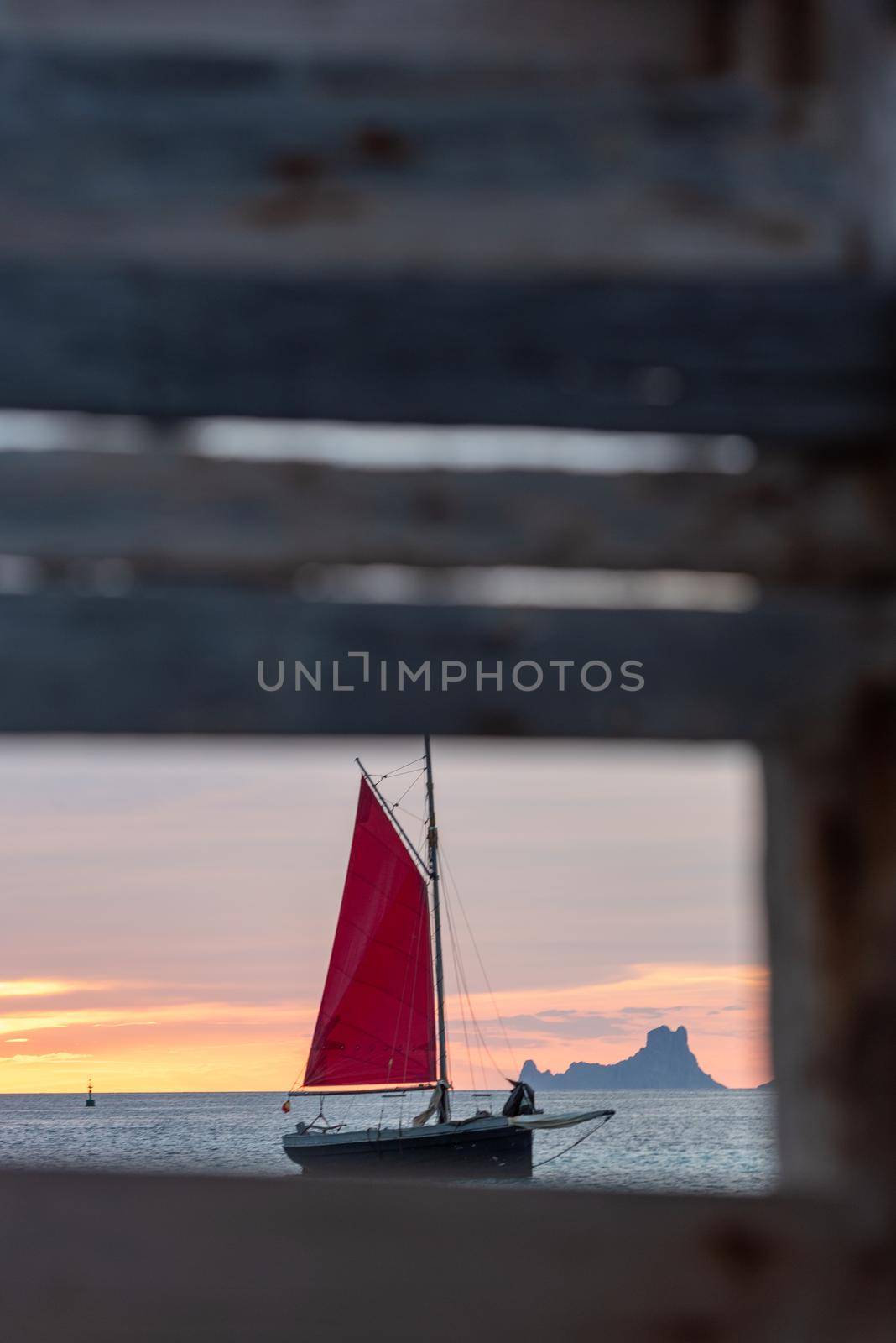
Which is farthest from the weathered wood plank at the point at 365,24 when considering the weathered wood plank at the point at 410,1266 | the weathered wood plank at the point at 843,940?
the weathered wood plank at the point at 410,1266

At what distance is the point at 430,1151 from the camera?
114ft

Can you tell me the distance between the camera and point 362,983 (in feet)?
88.2

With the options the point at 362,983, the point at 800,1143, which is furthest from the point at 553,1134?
the point at 800,1143

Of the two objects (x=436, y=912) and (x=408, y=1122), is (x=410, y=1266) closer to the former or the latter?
(x=436, y=912)

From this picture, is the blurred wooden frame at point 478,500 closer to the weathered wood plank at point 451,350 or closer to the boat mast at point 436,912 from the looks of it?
the weathered wood plank at point 451,350

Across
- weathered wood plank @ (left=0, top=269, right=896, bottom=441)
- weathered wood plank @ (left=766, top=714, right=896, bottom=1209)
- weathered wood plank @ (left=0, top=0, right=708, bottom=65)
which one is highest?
weathered wood plank @ (left=0, top=0, right=708, bottom=65)

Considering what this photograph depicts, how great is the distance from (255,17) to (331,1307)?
1.71 meters

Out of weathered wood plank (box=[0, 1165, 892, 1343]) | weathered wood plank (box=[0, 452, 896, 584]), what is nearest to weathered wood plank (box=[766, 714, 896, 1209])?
weathered wood plank (box=[0, 1165, 892, 1343])

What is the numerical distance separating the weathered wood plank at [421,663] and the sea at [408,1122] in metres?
27.6

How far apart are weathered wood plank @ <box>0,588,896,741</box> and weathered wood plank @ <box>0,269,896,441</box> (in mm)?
212

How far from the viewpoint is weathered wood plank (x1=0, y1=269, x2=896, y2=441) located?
4.43ft

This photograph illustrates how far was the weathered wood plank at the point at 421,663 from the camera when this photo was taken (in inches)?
51.2

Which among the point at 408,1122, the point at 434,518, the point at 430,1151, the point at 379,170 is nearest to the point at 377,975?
the point at 430,1151

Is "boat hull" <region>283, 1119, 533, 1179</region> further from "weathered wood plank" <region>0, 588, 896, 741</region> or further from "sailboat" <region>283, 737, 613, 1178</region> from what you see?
"weathered wood plank" <region>0, 588, 896, 741</region>
